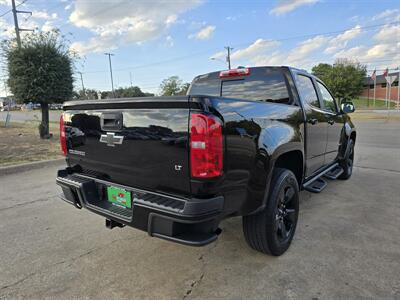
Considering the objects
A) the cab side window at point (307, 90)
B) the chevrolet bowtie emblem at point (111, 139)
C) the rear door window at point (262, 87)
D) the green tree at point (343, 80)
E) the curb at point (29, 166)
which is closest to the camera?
the chevrolet bowtie emblem at point (111, 139)

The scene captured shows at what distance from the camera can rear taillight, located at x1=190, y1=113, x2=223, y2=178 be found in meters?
2.04

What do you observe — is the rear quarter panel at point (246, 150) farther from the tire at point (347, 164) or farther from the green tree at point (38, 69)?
→ the green tree at point (38, 69)

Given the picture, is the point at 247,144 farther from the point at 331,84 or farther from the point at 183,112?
the point at 331,84

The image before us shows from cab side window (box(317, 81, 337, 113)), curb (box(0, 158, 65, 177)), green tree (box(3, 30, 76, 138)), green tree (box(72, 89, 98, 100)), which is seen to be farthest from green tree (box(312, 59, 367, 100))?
curb (box(0, 158, 65, 177))

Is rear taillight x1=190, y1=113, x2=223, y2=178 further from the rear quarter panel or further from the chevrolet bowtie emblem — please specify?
the chevrolet bowtie emblem

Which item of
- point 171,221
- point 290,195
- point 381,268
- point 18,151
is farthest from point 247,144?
point 18,151

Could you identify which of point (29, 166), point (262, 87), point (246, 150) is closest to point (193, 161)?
point (246, 150)

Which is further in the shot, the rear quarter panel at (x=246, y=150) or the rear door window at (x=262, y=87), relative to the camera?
the rear door window at (x=262, y=87)

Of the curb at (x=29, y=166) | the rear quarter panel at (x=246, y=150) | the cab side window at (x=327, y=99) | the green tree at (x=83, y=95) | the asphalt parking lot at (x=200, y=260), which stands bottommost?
the asphalt parking lot at (x=200, y=260)

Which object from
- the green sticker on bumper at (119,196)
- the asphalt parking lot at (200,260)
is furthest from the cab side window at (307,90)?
the green sticker on bumper at (119,196)

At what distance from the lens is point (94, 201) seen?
2812mm

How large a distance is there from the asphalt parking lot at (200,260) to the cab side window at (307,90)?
1.52 m

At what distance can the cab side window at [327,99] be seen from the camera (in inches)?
177

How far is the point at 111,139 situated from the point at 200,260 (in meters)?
1.46
